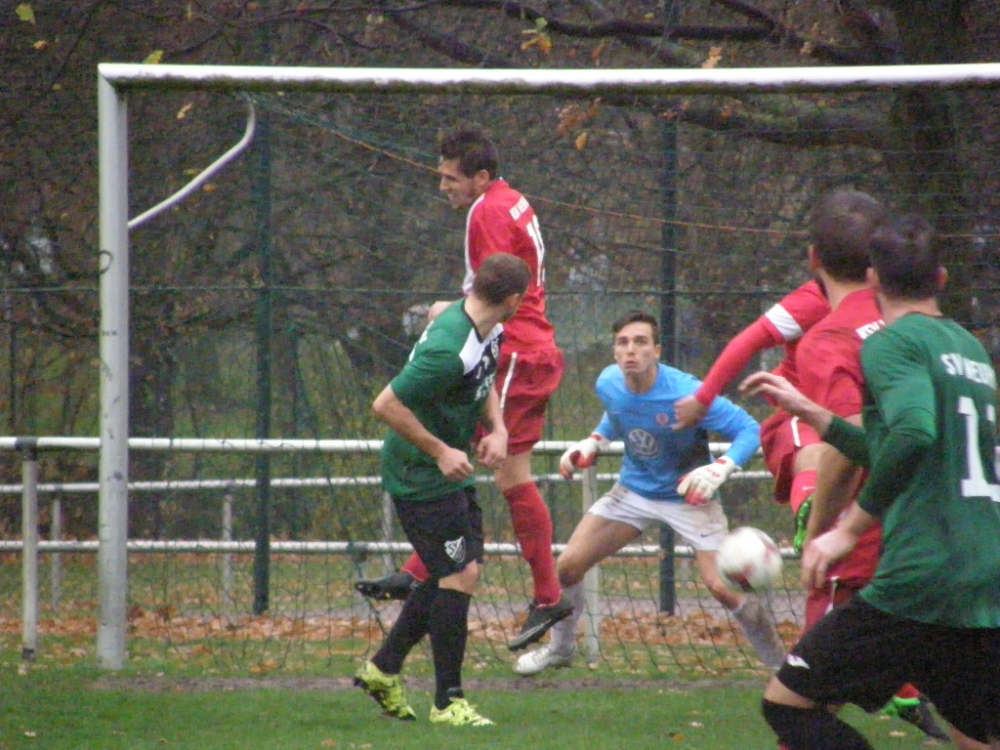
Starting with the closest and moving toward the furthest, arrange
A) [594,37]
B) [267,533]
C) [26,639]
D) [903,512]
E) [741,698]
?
[903,512], [741,698], [26,639], [267,533], [594,37]

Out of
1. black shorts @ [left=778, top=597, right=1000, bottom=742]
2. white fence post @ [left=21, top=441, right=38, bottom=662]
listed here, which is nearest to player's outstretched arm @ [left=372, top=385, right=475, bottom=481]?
black shorts @ [left=778, top=597, right=1000, bottom=742]

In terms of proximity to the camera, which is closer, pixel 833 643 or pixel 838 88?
pixel 833 643

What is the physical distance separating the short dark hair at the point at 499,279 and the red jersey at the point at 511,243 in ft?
2.07

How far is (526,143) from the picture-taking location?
848cm

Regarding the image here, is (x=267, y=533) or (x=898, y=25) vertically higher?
(x=898, y=25)

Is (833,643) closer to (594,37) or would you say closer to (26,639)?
(26,639)

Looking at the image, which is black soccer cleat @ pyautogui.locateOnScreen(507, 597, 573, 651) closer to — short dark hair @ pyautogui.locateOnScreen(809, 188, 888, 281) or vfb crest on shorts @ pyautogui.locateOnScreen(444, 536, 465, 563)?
vfb crest on shorts @ pyautogui.locateOnScreen(444, 536, 465, 563)

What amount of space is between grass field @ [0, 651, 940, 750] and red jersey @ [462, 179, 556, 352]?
1.69 metres

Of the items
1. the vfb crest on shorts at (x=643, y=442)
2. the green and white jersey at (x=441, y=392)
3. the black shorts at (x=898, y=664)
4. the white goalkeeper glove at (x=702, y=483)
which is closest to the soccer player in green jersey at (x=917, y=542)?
the black shorts at (x=898, y=664)

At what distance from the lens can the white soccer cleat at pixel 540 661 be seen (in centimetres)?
687

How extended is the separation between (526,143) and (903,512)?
5420 mm

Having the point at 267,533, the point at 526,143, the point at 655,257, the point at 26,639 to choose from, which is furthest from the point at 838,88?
the point at 26,639

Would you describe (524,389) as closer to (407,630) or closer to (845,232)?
(407,630)

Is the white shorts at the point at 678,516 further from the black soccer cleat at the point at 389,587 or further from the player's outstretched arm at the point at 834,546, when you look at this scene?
the player's outstretched arm at the point at 834,546
